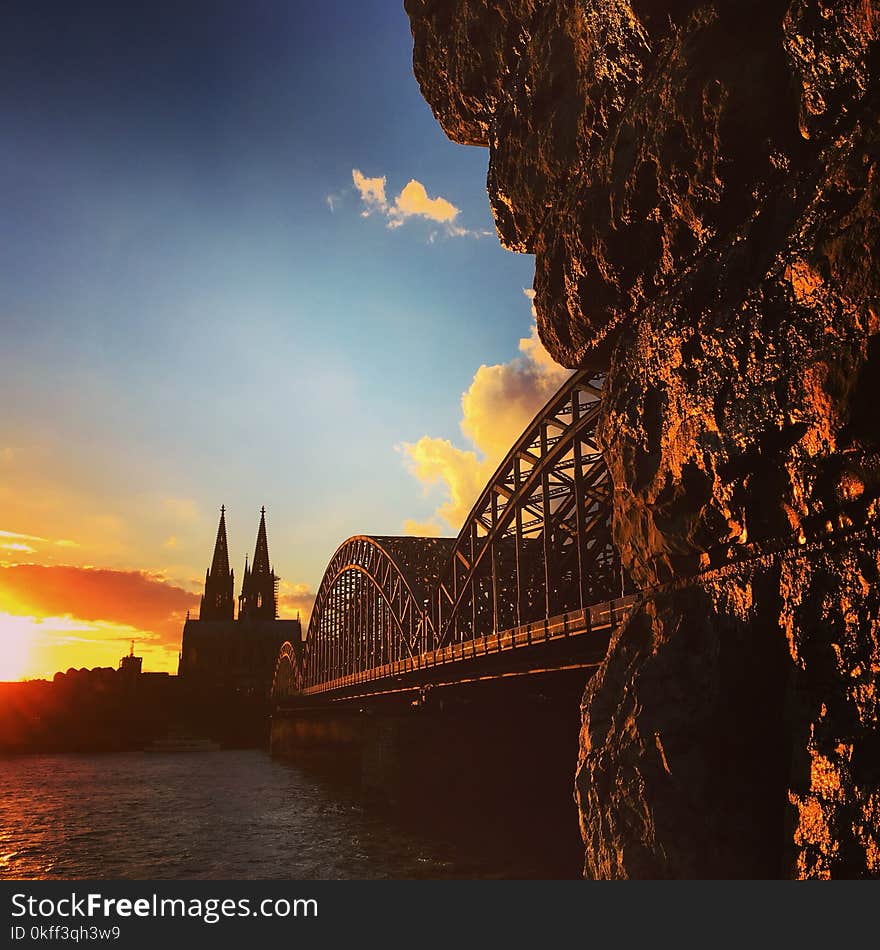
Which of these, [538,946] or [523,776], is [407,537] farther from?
[538,946]

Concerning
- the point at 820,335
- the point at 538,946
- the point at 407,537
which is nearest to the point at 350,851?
the point at 538,946

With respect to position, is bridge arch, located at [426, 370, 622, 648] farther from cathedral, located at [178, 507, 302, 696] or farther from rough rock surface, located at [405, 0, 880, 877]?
cathedral, located at [178, 507, 302, 696]

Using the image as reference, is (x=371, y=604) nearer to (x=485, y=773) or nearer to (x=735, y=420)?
(x=485, y=773)

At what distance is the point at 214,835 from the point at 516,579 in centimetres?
1719

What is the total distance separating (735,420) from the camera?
18.7 ft

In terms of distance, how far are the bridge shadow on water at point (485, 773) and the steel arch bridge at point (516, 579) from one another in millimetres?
1667

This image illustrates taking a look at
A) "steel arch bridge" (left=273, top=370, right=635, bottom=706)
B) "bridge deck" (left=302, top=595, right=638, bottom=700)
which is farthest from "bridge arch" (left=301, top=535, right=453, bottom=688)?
"bridge deck" (left=302, top=595, right=638, bottom=700)

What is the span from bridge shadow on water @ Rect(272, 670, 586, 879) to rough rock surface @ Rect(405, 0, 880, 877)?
1721 cm

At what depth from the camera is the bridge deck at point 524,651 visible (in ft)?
61.7

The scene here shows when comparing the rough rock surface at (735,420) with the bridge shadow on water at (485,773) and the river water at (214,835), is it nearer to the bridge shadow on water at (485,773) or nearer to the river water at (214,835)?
the bridge shadow on water at (485,773)

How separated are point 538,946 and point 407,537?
184 ft

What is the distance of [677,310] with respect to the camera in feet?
21.4

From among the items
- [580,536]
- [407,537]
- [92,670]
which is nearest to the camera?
[580,536]

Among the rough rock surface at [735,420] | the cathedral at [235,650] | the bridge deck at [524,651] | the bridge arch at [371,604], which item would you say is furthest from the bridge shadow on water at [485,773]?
the cathedral at [235,650]
